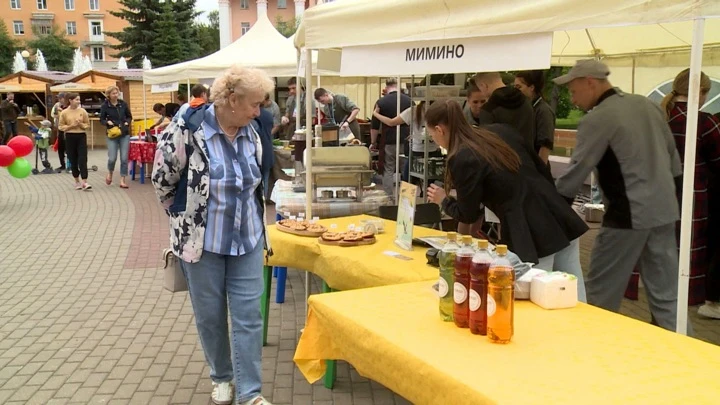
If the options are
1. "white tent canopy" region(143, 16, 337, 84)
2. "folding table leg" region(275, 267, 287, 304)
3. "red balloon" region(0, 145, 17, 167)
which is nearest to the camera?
"folding table leg" region(275, 267, 287, 304)

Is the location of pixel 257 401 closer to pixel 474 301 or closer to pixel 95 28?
pixel 474 301

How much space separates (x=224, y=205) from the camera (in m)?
3.18

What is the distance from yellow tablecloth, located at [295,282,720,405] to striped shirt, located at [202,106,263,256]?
2.09ft

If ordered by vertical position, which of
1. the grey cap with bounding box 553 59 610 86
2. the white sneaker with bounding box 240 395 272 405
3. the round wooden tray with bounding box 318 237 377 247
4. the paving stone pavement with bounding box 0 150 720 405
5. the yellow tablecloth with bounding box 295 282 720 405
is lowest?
the paving stone pavement with bounding box 0 150 720 405

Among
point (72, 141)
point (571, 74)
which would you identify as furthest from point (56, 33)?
point (571, 74)

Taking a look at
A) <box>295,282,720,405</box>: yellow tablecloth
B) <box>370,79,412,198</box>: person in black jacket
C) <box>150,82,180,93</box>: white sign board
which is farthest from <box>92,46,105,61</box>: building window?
<box>295,282,720,405</box>: yellow tablecloth

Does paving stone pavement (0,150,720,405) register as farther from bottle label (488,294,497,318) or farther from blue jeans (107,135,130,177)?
blue jeans (107,135,130,177)

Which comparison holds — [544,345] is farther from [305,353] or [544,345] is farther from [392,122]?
[392,122]

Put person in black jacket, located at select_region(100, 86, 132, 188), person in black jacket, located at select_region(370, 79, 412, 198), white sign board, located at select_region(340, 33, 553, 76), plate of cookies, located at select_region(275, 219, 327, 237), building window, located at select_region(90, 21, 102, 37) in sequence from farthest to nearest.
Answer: building window, located at select_region(90, 21, 102, 37) < person in black jacket, located at select_region(100, 86, 132, 188) < person in black jacket, located at select_region(370, 79, 412, 198) < plate of cookies, located at select_region(275, 219, 327, 237) < white sign board, located at select_region(340, 33, 553, 76)

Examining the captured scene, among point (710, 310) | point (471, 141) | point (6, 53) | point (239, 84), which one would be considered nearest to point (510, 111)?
point (471, 141)

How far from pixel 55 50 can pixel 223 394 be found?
68142mm

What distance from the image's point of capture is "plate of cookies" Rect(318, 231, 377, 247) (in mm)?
3818

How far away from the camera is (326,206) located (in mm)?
5219

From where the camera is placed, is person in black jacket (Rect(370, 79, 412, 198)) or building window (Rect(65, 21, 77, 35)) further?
building window (Rect(65, 21, 77, 35))
